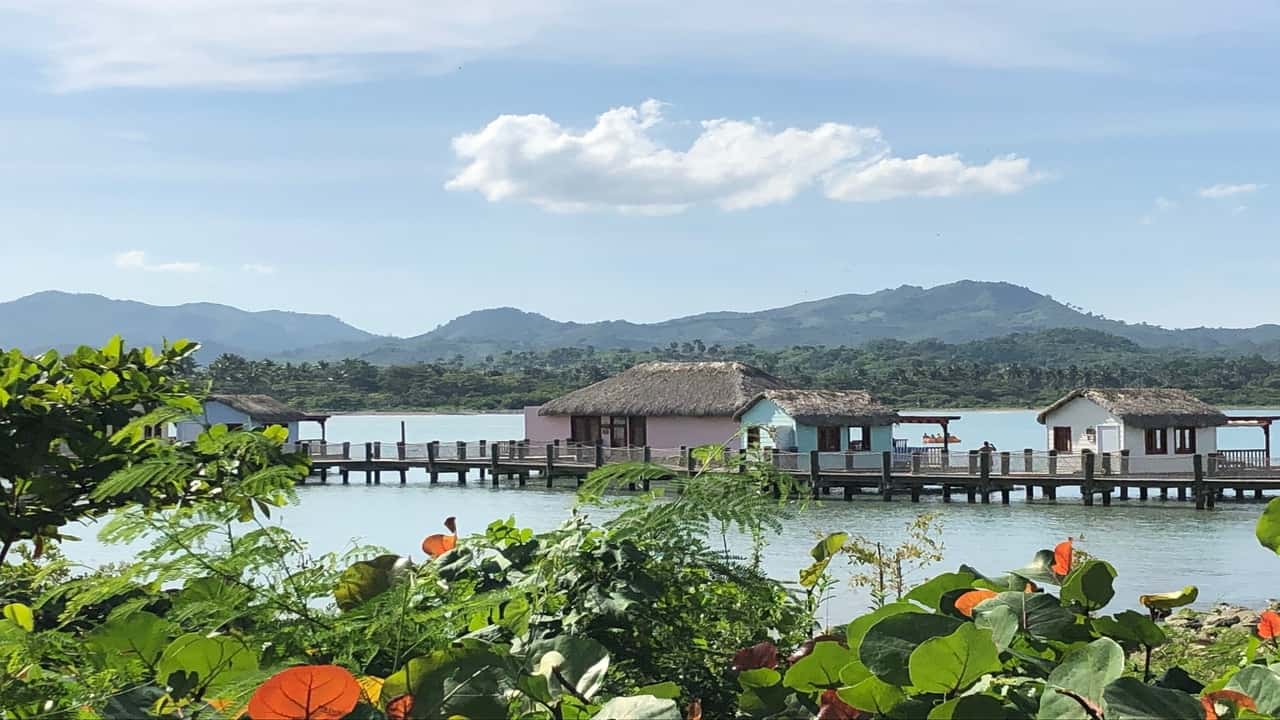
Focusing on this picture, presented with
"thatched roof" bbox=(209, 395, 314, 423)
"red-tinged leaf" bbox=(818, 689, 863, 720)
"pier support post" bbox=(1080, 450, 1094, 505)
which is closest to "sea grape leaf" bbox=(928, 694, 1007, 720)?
"red-tinged leaf" bbox=(818, 689, 863, 720)

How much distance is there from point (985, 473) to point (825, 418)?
5587 mm

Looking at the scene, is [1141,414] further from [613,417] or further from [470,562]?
[470,562]

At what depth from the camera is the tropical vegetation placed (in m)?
1.27

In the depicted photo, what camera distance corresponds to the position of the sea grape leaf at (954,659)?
4.05ft

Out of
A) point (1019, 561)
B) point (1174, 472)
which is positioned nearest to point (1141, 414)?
point (1174, 472)

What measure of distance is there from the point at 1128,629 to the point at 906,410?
359 ft

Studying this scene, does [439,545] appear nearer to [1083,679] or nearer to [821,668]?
[821,668]

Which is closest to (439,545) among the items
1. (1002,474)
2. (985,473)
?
(985,473)

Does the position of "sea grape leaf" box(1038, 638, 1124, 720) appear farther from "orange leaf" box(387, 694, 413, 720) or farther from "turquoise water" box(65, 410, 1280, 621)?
"turquoise water" box(65, 410, 1280, 621)

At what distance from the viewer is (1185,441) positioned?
117ft

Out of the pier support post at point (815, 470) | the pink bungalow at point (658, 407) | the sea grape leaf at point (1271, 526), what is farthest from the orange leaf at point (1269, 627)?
the pink bungalow at point (658, 407)

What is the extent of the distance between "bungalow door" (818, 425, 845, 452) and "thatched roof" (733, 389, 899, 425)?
1.63 ft

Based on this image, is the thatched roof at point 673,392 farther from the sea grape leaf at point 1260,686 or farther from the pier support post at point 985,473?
the sea grape leaf at point 1260,686

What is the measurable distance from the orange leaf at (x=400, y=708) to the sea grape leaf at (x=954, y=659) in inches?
18.3
